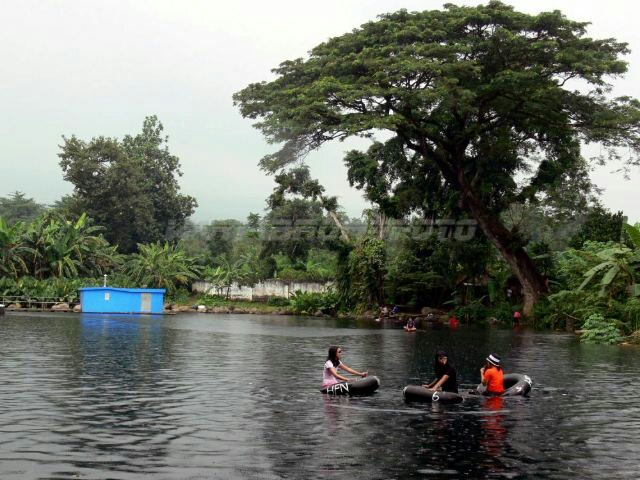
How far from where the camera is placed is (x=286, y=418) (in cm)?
1706

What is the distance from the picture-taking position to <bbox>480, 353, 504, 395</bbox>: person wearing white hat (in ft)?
67.6

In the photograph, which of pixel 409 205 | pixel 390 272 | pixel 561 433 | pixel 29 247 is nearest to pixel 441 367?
pixel 561 433

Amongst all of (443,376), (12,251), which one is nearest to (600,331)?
(443,376)

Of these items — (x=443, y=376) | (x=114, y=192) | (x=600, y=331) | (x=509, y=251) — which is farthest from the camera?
(x=114, y=192)

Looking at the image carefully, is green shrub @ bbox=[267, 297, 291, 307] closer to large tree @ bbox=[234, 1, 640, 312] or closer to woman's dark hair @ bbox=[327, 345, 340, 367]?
large tree @ bbox=[234, 1, 640, 312]

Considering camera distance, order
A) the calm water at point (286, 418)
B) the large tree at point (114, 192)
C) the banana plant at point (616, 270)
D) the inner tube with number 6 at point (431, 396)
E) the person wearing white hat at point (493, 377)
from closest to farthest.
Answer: the calm water at point (286, 418) < the inner tube with number 6 at point (431, 396) < the person wearing white hat at point (493, 377) < the banana plant at point (616, 270) < the large tree at point (114, 192)

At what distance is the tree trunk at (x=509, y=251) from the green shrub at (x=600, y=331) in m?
11.0

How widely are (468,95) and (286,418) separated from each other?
3184 cm

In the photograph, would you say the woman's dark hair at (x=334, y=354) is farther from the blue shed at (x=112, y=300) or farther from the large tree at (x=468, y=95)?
the blue shed at (x=112, y=300)

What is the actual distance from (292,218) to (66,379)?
59.6 metres

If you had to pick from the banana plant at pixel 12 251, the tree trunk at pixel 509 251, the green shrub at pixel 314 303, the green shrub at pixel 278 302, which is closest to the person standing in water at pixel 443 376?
the tree trunk at pixel 509 251

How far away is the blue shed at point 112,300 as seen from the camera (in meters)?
65.2

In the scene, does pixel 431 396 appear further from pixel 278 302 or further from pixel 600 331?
pixel 278 302

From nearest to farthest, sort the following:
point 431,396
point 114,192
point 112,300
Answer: point 431,396 → point 112,300 → point 114,192
